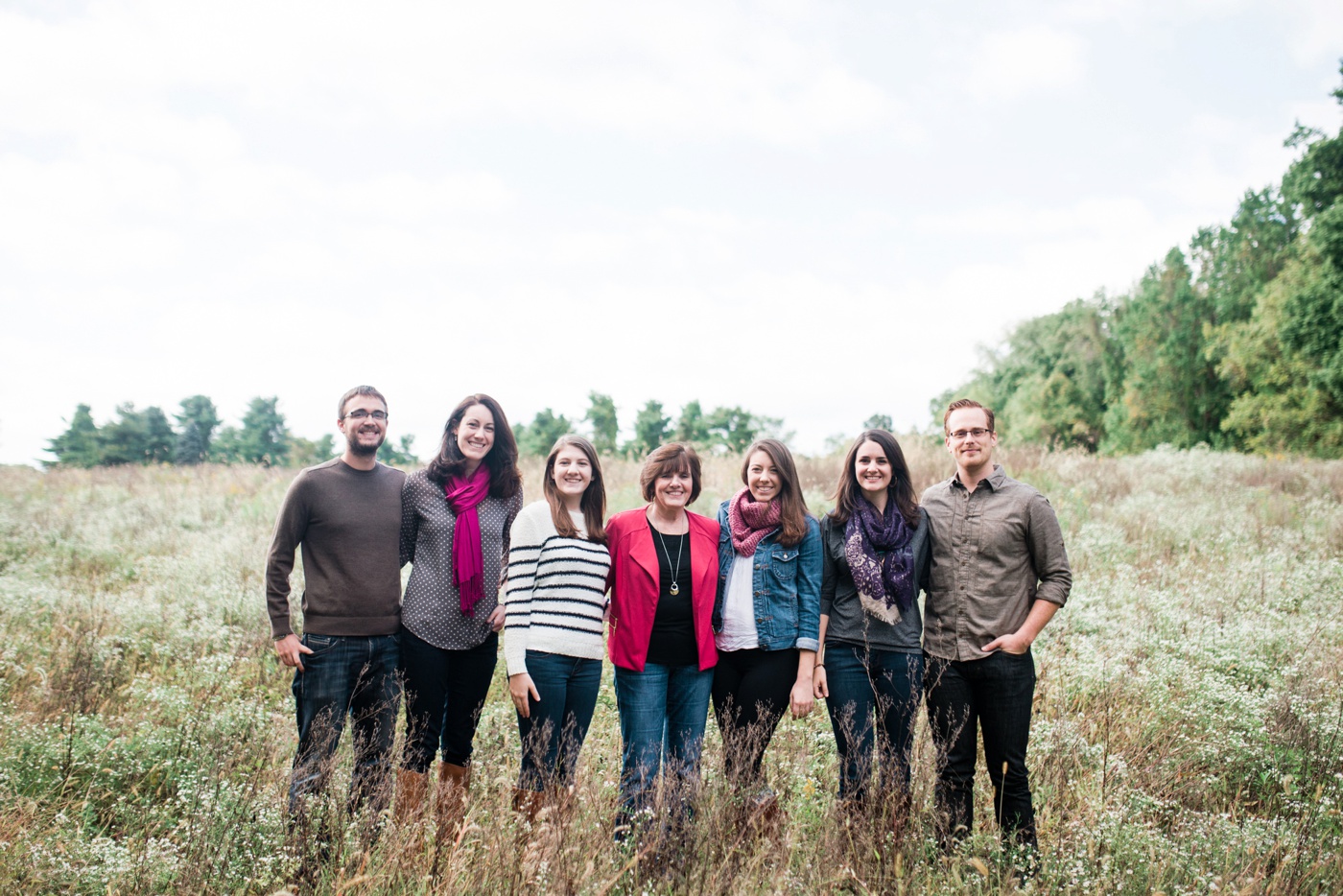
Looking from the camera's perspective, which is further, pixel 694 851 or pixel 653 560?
pixel 653 560

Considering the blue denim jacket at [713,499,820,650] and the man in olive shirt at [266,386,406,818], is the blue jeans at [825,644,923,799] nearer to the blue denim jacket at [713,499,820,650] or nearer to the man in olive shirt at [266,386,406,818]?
the blue denim jacket at [713,499,820,650]

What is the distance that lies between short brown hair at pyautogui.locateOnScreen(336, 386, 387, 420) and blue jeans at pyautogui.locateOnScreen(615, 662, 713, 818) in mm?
1937

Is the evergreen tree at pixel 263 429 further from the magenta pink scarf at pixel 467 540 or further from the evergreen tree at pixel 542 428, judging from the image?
the magenta pink scarf at pixel 467 540

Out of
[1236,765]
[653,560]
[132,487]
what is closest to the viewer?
[653,560]

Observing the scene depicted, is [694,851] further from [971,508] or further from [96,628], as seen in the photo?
[96,628]

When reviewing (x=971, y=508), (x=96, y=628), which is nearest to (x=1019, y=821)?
(x=971, y=508)

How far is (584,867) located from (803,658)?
61.1 inches

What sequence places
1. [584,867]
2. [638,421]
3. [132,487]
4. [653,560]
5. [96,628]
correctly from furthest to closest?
[638,421] < [132,487] < [96,628] < [653,560] < [584,867]

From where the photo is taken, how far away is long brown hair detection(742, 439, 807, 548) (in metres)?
3.72

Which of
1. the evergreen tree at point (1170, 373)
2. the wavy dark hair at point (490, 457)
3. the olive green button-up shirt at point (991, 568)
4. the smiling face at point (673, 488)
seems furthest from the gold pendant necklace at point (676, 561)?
the evergreen tree at point (1170, 373)

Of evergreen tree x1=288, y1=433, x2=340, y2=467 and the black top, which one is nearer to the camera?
the black top

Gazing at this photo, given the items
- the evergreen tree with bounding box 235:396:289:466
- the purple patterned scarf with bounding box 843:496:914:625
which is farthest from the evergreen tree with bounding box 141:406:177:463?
the purple patterned scarf with bounding box 843:496:914:625

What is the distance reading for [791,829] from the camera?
333cm

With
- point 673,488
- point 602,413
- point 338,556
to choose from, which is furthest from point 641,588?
point 602,413
